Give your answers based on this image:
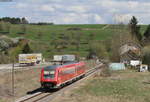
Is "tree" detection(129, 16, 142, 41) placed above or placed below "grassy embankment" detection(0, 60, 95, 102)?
above

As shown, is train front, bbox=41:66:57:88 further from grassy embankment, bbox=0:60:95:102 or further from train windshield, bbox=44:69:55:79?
grassy embankment, bbox=0:60:95:102

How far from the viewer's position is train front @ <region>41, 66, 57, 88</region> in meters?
37.4

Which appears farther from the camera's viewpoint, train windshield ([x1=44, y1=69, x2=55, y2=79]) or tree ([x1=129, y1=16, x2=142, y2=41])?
tree ([x1=129, y1=16, x2=142, y2=41])

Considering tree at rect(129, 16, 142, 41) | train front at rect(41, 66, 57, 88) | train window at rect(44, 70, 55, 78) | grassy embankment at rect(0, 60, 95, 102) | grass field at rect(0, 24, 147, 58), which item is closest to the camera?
grassy embankment at rect(0, 60, 95, 102)

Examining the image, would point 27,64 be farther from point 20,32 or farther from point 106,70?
point 20,32

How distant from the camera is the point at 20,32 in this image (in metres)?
158

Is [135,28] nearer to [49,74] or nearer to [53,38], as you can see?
[53,38]

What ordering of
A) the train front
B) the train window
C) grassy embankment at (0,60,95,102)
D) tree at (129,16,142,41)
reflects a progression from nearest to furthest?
grassy embankment at (0,60,95,102) < the train front < the train window < tree at (129,16,142,41)

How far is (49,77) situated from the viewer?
37750mm

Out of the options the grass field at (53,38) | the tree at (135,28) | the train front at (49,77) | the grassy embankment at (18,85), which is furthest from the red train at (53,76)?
the tree at (135,28)

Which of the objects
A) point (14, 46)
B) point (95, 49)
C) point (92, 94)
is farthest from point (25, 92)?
point (14, 46)

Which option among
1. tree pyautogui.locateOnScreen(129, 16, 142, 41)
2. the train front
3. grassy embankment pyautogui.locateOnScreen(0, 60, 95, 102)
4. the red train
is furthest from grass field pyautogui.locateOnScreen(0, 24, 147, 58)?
the train front

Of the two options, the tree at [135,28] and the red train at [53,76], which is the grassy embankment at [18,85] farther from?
the tree at [135,28]

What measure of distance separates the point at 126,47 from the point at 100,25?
8799cm
